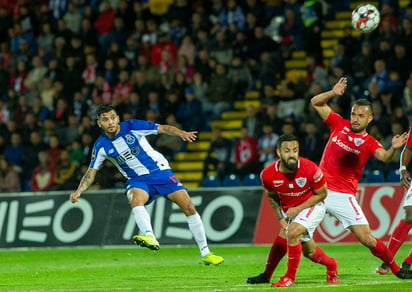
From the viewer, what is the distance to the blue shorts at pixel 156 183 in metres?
12.3

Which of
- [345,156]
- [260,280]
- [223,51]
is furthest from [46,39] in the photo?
[260,280]

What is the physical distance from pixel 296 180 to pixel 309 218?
1.35 ft

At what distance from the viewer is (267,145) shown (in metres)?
19.4

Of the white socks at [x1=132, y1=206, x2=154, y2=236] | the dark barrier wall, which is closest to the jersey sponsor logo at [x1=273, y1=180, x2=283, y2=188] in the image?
the white socks at [x1=132, y1=206, x2=154, y2=236]

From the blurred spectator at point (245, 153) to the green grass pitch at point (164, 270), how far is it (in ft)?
8.62

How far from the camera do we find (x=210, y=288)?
992 cm

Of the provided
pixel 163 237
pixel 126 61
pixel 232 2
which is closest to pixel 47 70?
pixel 126 61

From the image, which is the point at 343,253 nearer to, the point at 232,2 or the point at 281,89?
the point at 281,89

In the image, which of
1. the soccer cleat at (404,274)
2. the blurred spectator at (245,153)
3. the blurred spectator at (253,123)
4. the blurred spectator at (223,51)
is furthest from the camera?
the blurred spectator at (223,51)

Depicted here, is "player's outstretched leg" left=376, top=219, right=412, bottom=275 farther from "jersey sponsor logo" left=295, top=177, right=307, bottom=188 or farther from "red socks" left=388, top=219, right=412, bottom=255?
"jersey sponsor logo" left=295, top=177, right=307, bottom=188

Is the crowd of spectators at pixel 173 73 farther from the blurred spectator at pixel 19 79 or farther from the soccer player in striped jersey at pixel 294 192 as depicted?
the soccer player in striped jersey at pixel 294 192

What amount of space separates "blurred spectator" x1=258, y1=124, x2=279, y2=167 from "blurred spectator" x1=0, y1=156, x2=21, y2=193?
18.3 ft

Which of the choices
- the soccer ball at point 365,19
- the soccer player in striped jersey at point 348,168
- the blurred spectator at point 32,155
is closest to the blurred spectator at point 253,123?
the blurred spectator at point 32,155

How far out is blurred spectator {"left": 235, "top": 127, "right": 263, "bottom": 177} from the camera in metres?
19.4
